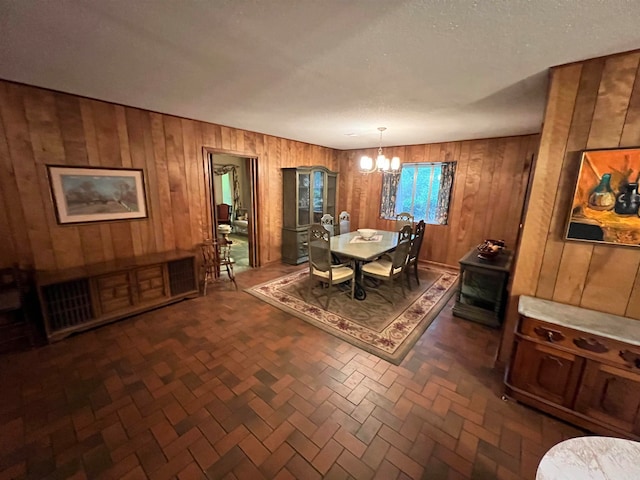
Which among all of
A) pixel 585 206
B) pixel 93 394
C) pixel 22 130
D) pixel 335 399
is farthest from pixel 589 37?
pixel 22 130

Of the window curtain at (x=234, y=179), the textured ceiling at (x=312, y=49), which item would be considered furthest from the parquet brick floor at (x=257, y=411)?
the window curtain at (x=234, y=179)

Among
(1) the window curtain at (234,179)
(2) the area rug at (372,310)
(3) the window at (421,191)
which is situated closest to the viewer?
(2) the area rug at (372,310)

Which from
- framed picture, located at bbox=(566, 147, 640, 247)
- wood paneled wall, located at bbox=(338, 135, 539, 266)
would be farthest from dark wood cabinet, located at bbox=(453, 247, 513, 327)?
wood paneled wall, located at bbox=(338, 135, 539, 266)

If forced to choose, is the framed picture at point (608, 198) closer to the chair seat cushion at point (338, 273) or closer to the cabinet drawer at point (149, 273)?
the chair seat cushion at point (338, 273)

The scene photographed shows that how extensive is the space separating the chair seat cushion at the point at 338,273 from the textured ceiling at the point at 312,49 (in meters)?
1.87

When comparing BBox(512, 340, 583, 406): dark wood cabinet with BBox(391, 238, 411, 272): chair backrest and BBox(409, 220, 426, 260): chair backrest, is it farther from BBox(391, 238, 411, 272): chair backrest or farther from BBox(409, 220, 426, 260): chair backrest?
BBox(409, 220, 426, 260): chair backrest

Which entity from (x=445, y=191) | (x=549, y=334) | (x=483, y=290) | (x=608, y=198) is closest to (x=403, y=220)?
(x=445, y=191)

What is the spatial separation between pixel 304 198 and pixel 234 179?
3551 mm

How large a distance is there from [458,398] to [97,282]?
3.40m

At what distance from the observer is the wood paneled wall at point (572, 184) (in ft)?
4.97

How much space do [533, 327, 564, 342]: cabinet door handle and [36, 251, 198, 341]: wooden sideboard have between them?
343 centimetres

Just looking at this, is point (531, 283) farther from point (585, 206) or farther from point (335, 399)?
point (335, 399)

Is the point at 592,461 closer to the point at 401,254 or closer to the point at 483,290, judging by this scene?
the point at 483,290

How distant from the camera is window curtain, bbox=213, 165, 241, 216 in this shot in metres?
7.20
